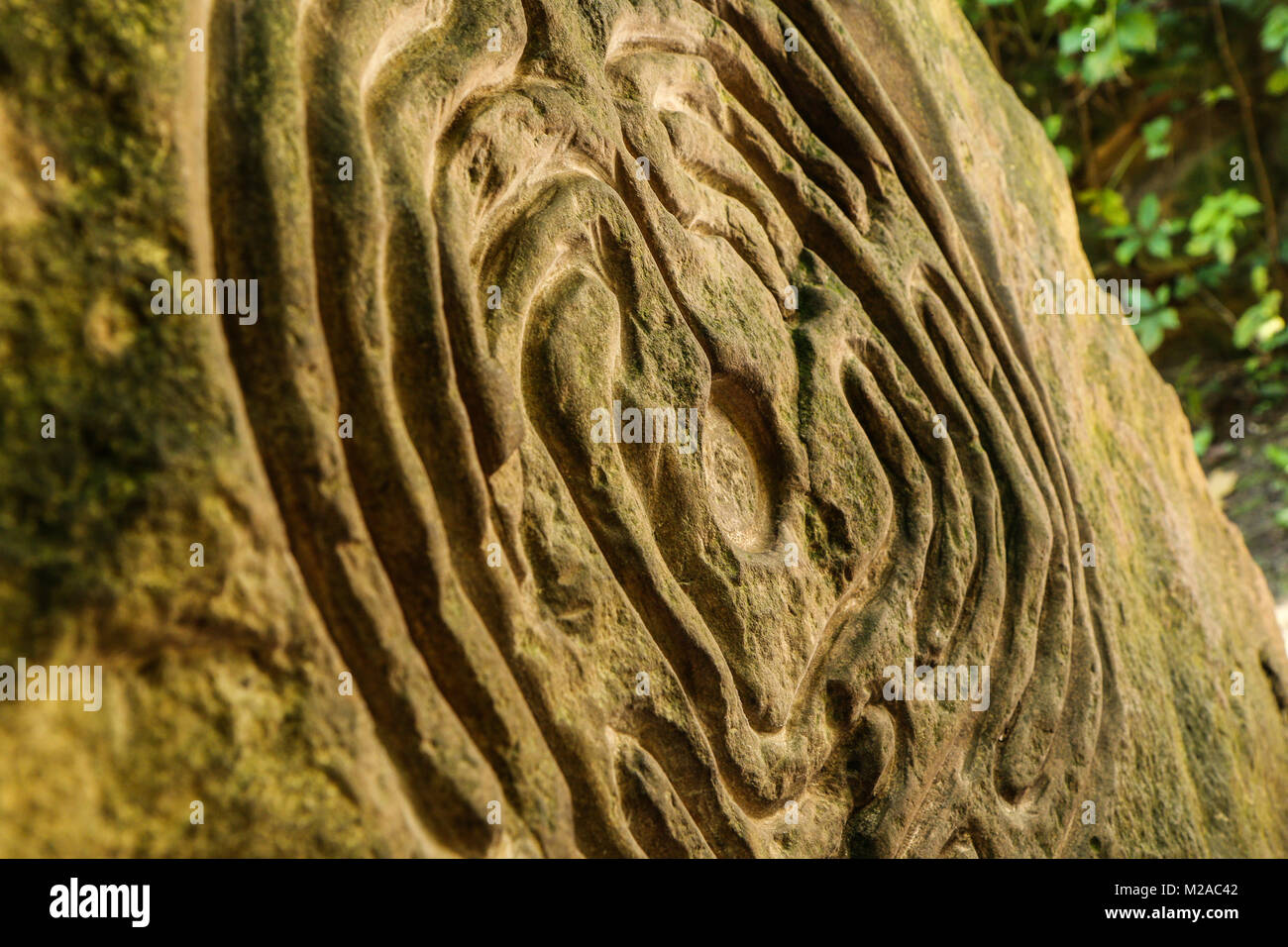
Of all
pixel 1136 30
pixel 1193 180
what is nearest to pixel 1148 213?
pixel 1193 180

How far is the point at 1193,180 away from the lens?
299 centimetres

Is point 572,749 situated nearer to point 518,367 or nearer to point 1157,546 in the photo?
point 518,367

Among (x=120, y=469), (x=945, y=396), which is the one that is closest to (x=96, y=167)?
(x=120, y=469)

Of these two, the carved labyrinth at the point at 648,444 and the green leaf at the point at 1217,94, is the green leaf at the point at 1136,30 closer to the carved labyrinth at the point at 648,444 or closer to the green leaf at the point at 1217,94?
the green leaf at the point at 1217,94

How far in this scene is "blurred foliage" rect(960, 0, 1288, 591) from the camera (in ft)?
9.18

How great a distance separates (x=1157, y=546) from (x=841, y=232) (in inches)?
22.9

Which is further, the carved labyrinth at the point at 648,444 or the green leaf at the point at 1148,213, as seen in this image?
the green leaf at the point at 1148,213

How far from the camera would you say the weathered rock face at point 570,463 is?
557 millimetres

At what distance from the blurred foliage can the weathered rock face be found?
1697mm

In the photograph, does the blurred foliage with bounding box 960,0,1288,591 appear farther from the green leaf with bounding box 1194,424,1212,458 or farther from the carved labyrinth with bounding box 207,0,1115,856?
the carved labyrinth with bounding box 207,0,1115,856

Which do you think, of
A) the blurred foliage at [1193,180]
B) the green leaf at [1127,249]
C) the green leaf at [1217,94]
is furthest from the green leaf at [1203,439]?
the green leaf at [1217,94]

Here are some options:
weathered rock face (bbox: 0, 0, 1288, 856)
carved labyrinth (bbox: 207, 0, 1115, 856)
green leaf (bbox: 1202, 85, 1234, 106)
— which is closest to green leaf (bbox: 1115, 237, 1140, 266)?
green leaf (bbox: 1202, 85, 1234, 106)

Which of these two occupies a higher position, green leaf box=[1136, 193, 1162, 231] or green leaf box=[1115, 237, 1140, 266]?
green leaf box=[1136, 193, 1162, 231]

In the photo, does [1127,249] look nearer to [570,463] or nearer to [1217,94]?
[1217,94]
